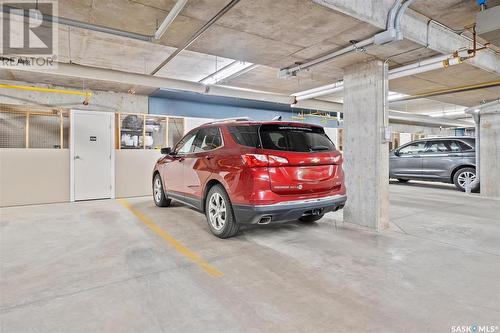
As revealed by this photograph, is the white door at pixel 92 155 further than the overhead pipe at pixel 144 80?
Yes

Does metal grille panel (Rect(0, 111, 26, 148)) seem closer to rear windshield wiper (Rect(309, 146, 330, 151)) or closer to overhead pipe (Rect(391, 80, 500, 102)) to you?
rear windshield wiper (Rect(309, 146, 330, 151))

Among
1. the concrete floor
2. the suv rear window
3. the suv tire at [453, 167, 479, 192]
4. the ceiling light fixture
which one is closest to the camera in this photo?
the concrete floor

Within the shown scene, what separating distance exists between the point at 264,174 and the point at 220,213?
35.6 inches

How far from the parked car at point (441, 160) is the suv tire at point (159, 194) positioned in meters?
7.77

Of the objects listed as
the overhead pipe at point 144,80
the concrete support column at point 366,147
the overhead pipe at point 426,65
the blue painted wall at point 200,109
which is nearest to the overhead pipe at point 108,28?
the overhead pipe at point 144,80

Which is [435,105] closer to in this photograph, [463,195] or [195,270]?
[463,195]

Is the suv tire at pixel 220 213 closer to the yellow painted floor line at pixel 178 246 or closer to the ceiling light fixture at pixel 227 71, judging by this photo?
the yellow painted floor line at pixel 178 246

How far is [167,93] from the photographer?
819 centimetres

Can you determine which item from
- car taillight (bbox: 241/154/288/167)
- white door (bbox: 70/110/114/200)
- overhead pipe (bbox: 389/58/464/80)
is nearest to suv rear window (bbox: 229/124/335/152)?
car taillight (bbox: 241/154/288/167)

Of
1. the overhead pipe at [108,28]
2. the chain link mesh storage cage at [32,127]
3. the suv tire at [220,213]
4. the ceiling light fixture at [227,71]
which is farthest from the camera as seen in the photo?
the chain link mesh storage cage at [32,127]

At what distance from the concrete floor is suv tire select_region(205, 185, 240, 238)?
13 centimetres

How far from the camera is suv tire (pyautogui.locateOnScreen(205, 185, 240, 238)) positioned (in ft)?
11.7

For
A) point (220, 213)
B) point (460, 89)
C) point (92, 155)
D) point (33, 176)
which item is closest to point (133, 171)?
point (92, 155)

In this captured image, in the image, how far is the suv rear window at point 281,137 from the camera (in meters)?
3.38
